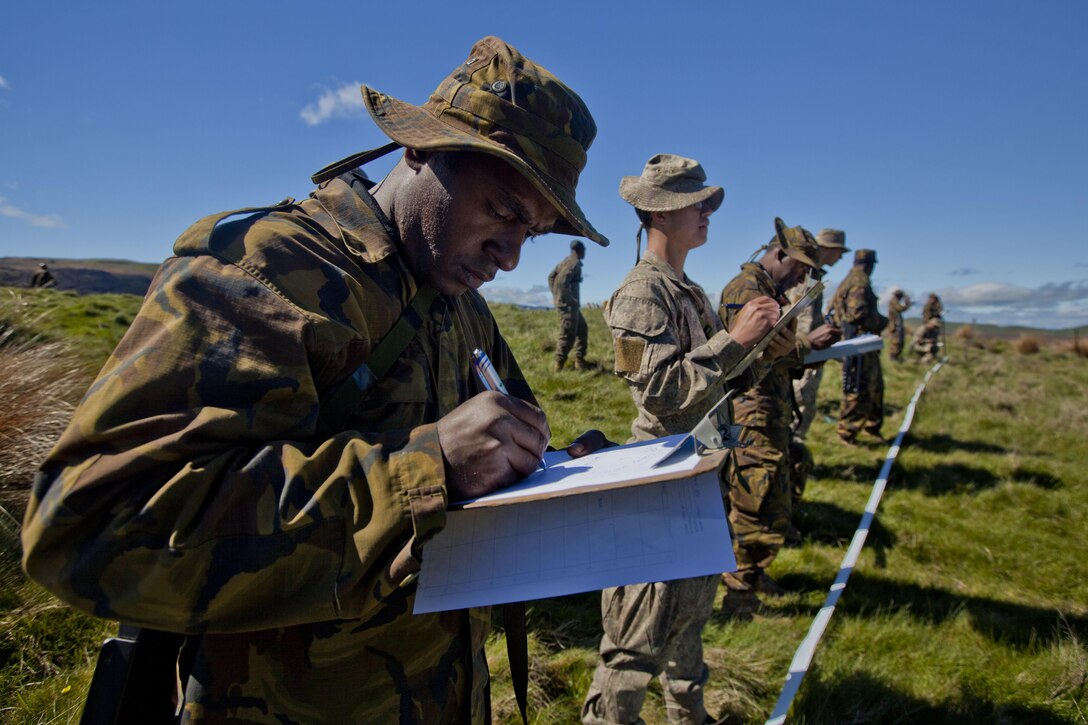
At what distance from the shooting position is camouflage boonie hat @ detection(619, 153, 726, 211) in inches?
125

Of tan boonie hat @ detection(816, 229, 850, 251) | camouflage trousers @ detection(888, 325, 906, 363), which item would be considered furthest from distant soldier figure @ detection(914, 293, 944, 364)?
tan boonie hat @ detection(816, 229, 850, 251)

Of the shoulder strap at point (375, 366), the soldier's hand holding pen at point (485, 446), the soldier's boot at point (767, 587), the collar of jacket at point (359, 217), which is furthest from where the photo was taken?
the soldier's boot at point (767, 587)

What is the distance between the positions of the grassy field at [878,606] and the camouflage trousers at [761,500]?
436mm

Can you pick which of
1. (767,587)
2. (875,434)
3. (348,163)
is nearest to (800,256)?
(767,587)

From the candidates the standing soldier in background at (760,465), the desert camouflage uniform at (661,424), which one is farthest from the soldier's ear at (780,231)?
the desert camouflage uniform at (661,424)

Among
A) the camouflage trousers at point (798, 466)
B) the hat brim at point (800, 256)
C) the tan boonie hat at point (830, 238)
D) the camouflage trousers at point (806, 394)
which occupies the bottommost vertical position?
the camouflage trousers at point (798, 466)

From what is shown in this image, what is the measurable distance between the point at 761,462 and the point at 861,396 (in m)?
5.21

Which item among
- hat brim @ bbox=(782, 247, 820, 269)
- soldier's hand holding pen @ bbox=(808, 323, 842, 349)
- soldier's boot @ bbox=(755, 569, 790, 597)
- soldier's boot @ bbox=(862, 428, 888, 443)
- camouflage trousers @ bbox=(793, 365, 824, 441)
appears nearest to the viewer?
soldier's boot @ bbox=(755, 569, 790, 597)

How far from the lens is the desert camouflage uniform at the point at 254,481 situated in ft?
2.99

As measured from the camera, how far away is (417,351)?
1420mm

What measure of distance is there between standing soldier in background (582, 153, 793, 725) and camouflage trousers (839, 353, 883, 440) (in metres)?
6.28

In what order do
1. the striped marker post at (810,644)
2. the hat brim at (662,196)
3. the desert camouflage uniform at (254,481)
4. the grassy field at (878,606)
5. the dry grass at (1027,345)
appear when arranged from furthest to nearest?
the dry grass at (1027,345)
the hat brim at (662,196)
the grassy field at (878,606)
the striped marker post at (810,644)
the desert camouflage uniform at (254,481)

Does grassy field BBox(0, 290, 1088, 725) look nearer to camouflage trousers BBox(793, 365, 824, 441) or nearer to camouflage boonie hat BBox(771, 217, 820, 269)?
camouflage trousers BBox(793, 365, 824, 441)

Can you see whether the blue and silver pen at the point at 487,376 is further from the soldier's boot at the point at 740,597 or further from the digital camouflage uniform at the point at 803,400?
the soldier's boot at the point at 740,597
